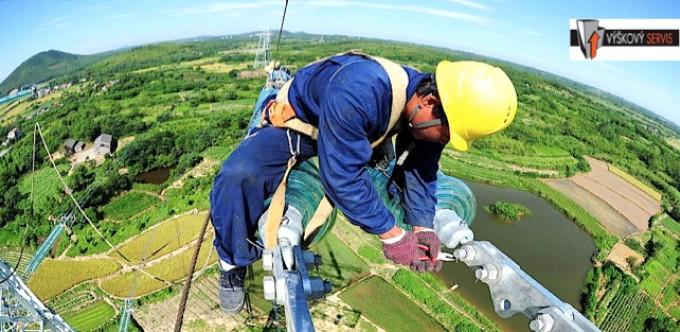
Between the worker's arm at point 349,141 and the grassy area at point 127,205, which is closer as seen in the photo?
the worker's arm at point 349,141

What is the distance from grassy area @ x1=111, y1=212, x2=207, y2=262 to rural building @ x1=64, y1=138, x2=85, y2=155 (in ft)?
65.8

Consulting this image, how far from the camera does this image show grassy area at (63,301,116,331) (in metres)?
17.2

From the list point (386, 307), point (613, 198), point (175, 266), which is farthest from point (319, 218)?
point (613, 198)

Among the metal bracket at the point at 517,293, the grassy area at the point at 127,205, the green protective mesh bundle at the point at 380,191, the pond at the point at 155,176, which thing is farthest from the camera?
the pond at the point at 155,176

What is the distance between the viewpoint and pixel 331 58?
2377 millimetres

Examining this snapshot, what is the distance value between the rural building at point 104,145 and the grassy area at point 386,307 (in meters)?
29.2

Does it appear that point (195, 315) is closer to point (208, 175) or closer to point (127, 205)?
point (127, 205)

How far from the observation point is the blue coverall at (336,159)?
200 cm

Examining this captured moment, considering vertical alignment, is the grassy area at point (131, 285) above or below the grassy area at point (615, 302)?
above

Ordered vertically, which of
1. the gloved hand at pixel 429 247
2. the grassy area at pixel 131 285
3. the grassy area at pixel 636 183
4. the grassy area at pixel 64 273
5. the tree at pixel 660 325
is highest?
the gloved hand at pixel 429 247

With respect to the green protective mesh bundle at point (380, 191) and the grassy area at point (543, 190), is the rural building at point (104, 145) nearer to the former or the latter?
the grassy area at point (543, 190)

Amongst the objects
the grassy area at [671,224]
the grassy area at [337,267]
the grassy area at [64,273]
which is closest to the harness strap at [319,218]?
the grassy area at [337,267]

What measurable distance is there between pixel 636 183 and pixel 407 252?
4676 cm

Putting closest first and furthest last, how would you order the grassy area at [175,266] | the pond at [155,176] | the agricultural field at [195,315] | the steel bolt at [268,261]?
the steel bolt at [268,261], the agricultural field at [195,315], the grassy area at [175,266], the pond at [155,176]
